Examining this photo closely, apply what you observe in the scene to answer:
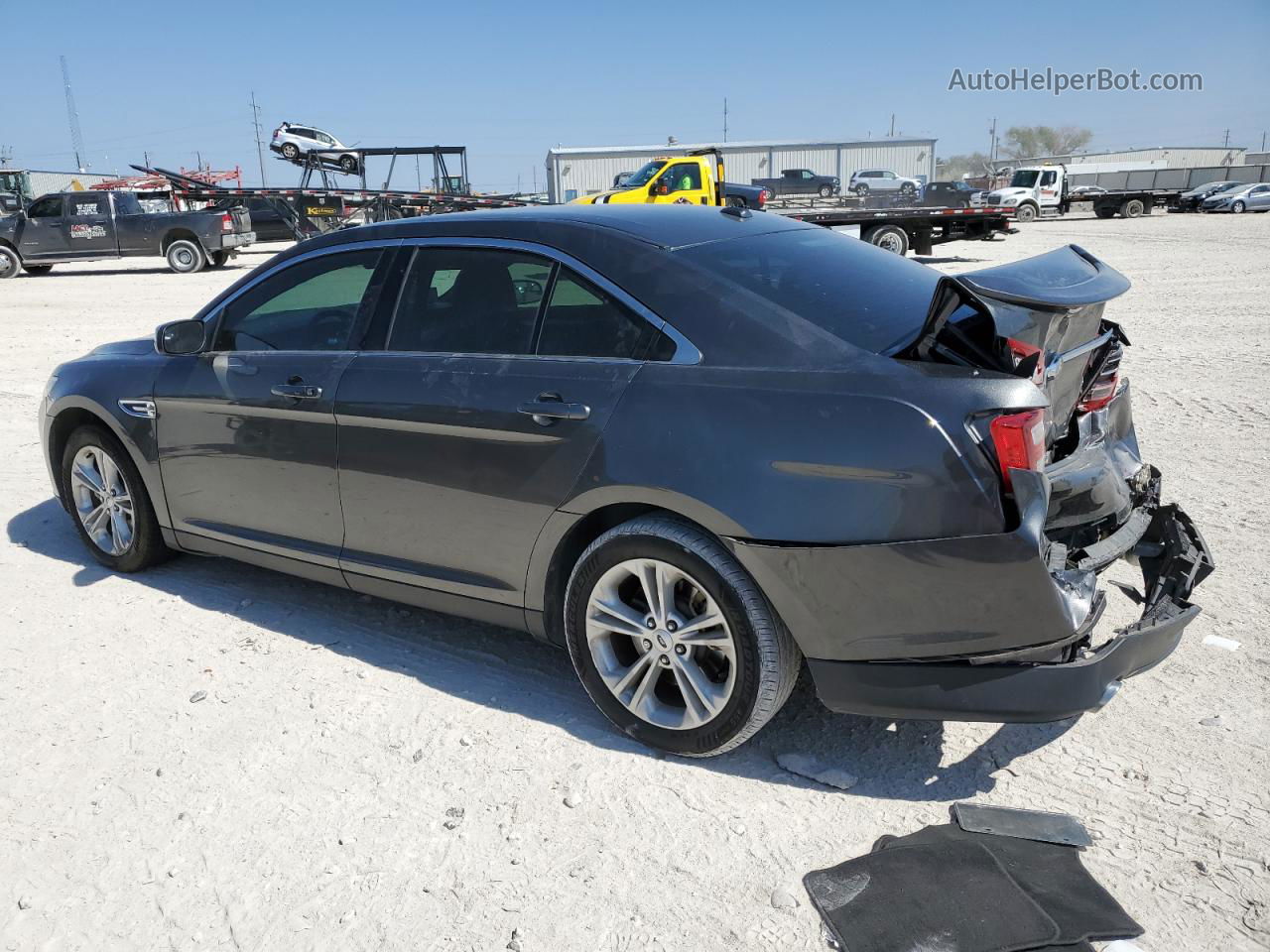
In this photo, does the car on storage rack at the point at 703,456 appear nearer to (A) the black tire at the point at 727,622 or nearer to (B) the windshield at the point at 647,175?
(A) the black tire at the point at 727,622

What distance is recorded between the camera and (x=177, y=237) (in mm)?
22391

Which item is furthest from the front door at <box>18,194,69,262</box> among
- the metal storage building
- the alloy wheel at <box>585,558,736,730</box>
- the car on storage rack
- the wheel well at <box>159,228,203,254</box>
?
the metal storage building

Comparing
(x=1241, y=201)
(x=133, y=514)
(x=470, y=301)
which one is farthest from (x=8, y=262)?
(x=1241, y=201)

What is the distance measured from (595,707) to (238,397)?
1.95 meters

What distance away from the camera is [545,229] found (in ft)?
11.3

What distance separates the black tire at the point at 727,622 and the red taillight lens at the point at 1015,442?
76 cm

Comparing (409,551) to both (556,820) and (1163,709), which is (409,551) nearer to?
(556,820)

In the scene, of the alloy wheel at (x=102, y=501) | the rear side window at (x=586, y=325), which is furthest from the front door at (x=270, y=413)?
the rear side window at (x=586, y=325)

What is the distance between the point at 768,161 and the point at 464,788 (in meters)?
70.5

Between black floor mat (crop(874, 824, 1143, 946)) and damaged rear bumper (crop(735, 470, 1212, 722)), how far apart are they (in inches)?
12.7

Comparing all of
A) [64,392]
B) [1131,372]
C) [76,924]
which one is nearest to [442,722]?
[76,924]

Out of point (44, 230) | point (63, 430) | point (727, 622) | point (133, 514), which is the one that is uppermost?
point (44, 230)

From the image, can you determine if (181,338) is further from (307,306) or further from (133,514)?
(133,514)

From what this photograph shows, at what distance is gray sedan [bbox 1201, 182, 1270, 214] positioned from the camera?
40969 mm
